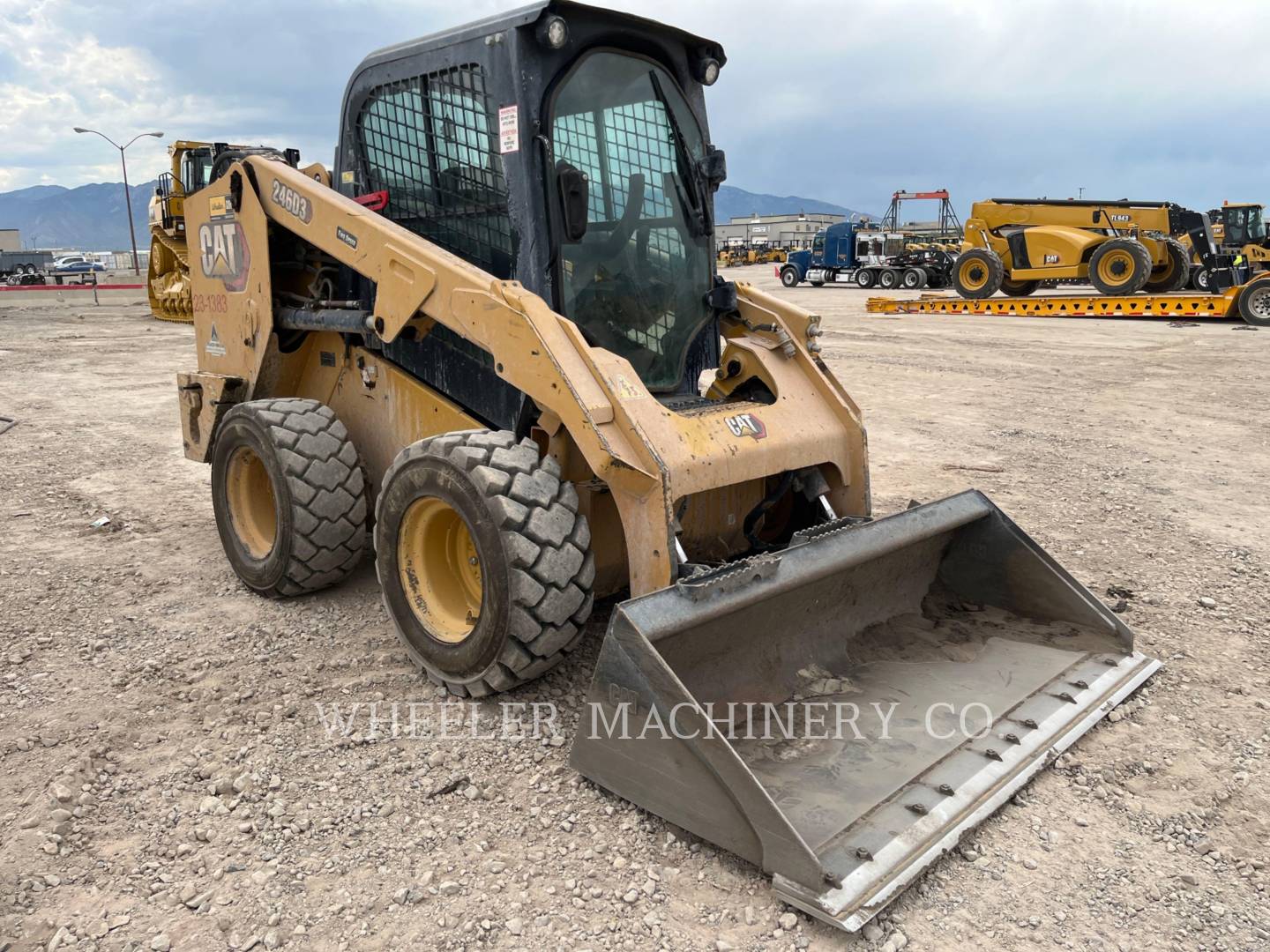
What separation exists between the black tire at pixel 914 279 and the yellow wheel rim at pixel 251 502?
26.0m

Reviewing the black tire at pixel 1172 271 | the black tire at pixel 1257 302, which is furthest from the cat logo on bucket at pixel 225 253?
the black tire at pixel 1172 271

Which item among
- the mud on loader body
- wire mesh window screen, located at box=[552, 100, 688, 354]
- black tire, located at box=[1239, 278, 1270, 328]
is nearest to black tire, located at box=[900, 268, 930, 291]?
black tire, located at box=[1239, 278, 1270, 328]

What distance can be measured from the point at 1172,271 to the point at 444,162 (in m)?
20.5

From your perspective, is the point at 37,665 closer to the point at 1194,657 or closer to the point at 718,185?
the point at 718,185

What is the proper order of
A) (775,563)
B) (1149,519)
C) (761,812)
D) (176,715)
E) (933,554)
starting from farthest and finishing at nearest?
(1149,519)
(933,554)
(176,715)
(775,563)
(761,812)

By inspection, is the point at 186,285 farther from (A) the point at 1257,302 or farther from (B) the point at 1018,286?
(A) the point at 1257,302

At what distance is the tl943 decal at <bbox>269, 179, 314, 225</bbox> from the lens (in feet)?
13.3

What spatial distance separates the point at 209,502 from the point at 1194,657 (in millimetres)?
5331

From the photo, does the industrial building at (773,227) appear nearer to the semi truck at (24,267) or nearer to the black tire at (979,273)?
the semi truck at (24,267)

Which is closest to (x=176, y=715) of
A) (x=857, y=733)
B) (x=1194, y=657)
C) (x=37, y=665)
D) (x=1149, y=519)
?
(x=37, y=665)

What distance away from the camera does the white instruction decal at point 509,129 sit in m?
3.49

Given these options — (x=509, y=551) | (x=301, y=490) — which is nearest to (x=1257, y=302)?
(x=301, y=490)

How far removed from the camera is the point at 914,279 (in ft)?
92.4

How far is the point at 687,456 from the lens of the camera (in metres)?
3.15
